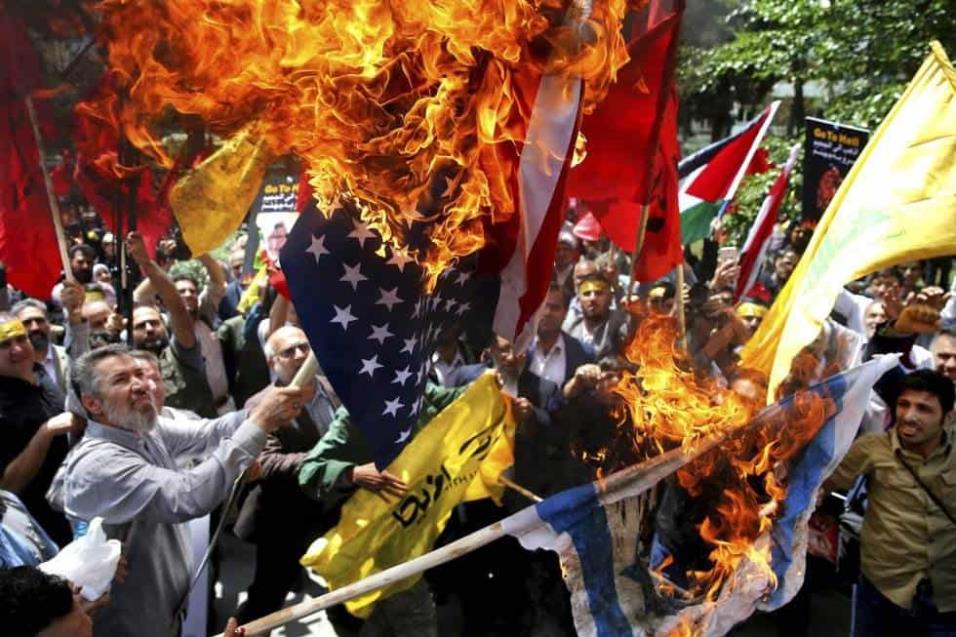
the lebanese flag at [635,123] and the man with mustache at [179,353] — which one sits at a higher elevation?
the lebanese flag at [635,123]

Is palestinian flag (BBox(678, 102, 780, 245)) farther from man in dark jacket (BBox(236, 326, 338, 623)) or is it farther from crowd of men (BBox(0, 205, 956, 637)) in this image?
man in dark jacket (BBox(236, 326, 338, 623))

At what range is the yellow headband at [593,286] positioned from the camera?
689 cm

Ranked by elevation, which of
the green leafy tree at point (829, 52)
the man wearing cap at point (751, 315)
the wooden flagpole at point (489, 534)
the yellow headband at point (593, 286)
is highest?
the green leafy tree at point (829, 52)

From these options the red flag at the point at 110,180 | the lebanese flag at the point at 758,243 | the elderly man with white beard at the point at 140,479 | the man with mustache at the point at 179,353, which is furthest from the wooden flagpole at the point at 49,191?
the lebanese flag at the point at 758,243

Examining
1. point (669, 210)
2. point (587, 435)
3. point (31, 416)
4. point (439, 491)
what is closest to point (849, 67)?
point (669, 210)

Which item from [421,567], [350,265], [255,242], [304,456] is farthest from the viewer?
[255,242]

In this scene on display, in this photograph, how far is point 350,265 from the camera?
3.80 m

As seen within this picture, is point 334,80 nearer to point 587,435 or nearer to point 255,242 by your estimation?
point 587,435

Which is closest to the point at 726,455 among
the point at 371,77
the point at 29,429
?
the point at 371,77

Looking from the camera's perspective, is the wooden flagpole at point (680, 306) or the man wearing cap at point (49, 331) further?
the man wearing cap at point (49, 331)

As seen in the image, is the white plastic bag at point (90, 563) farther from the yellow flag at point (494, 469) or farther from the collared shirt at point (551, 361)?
the collared shirt at point (551, 361)

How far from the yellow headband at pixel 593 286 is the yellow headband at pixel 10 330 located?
3497 mm

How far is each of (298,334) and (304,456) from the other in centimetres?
69

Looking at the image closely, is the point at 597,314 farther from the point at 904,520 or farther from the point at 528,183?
the point at 904,520
